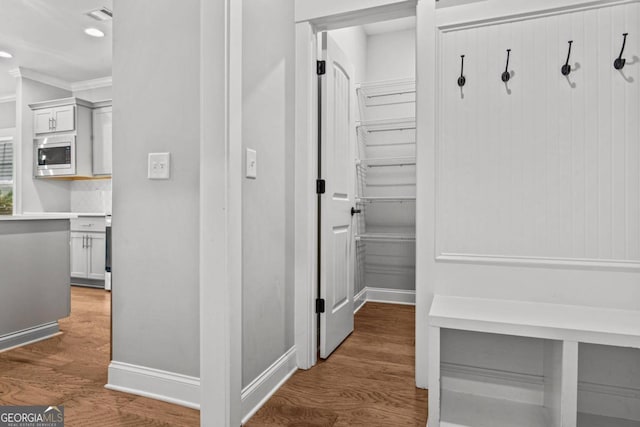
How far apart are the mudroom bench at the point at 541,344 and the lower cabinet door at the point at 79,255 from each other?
14.2 ft

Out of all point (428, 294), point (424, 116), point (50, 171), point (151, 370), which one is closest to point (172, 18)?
point (424, 116)

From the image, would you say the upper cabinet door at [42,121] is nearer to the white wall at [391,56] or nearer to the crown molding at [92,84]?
the crown molding at [92,84]

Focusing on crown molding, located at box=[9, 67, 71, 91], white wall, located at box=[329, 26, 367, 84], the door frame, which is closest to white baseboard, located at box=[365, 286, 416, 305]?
the door frame

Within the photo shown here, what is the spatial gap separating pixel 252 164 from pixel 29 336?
2173 millimetres

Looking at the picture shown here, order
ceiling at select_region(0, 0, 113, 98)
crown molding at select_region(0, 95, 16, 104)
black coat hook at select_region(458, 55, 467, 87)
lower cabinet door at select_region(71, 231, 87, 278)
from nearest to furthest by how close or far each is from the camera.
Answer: black coat hook at select_region(458, 55, 467, 87), ceiling at select_region(0, 0, 113, 98), lower cabinet door at select_region(71, 231, 87, 278), crown molding at select_region(0, 95, 16, 104)

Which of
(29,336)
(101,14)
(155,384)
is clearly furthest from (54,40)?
(155,384)

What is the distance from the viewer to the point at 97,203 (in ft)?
17.0

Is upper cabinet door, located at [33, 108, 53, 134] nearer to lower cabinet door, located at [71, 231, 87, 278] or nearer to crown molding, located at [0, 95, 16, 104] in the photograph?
crown molding, located at [0, 95, 16, 104]

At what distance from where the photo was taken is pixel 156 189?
181cm

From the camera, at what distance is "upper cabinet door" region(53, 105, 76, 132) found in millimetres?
4719

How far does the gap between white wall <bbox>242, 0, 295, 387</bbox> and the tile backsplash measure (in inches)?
154

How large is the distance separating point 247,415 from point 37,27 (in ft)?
13.9

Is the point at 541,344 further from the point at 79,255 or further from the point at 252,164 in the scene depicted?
the point at 79,255

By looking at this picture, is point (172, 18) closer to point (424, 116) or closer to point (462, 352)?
point (424, 116)
